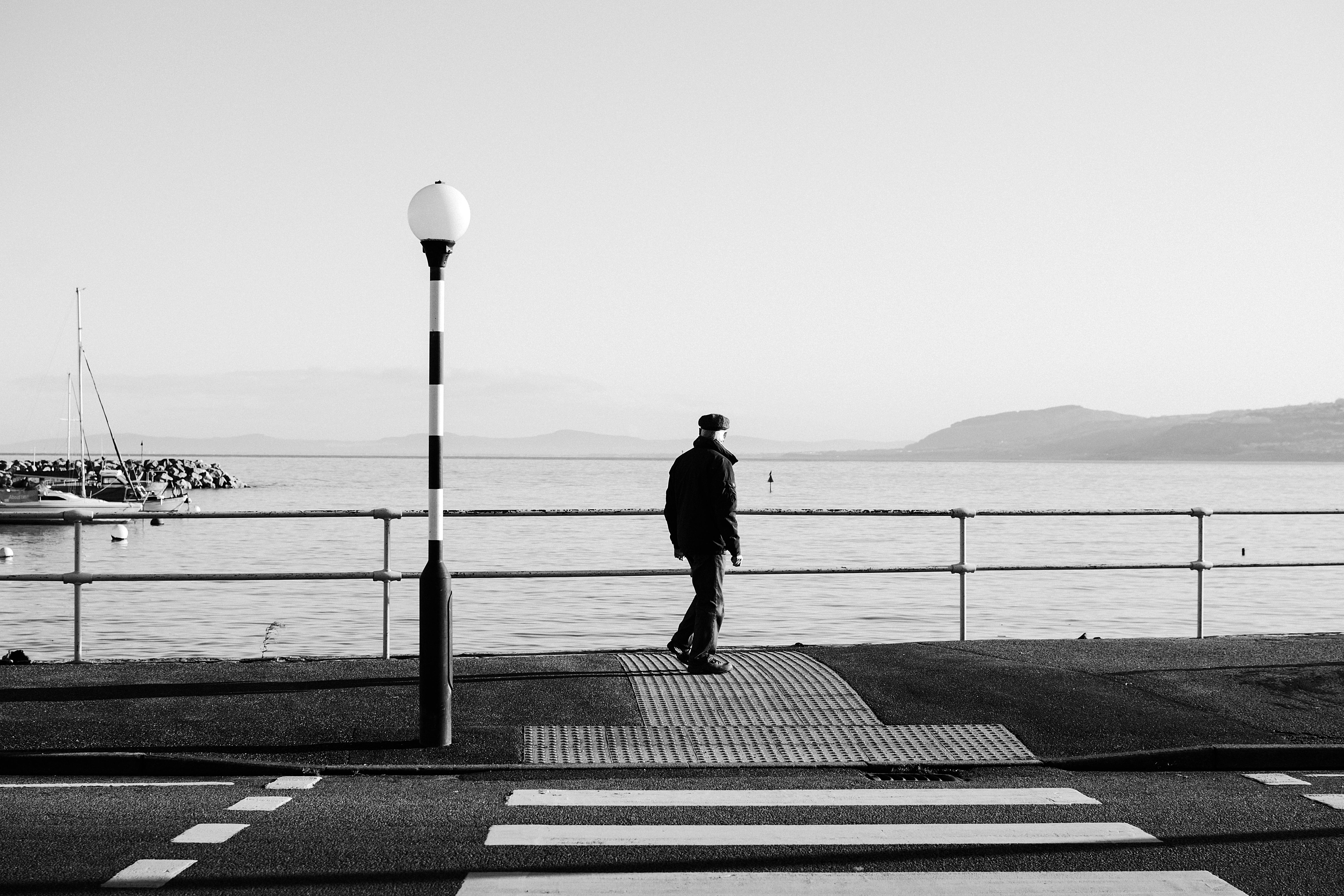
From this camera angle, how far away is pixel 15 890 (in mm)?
5355

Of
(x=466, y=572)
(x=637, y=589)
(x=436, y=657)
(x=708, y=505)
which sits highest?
(x=708, y=505)

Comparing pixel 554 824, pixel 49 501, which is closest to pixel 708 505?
pixel 554 824

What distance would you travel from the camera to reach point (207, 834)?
623 cm

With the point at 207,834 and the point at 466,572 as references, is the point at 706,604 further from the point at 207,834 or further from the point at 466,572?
the point at 207,834

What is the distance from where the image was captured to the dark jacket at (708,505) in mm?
10039

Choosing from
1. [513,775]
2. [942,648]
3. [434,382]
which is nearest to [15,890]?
[513,775]

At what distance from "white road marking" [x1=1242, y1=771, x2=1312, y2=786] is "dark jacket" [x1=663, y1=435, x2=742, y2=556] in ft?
12.3

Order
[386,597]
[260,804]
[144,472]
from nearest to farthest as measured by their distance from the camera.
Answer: [260,804], [386,597], [144,472]

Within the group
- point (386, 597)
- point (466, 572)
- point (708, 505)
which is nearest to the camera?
point (708, 505)

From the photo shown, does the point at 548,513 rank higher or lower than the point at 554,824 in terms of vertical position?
higher

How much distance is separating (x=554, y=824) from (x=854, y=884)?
1.54m

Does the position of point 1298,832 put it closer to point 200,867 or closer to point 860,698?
point 860,698

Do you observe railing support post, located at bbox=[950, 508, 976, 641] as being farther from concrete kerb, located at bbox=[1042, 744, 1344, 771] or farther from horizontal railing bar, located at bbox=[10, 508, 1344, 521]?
concrete kerb, located at bbox=[1042, 744, 1344, 771]

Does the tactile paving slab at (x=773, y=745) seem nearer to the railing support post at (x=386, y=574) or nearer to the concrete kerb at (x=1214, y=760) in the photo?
the concrete kerb at (x=1214, y=760)
